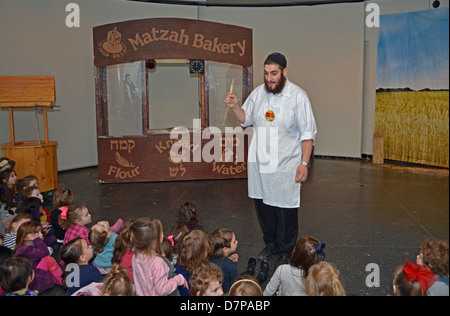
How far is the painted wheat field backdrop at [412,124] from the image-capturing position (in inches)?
320

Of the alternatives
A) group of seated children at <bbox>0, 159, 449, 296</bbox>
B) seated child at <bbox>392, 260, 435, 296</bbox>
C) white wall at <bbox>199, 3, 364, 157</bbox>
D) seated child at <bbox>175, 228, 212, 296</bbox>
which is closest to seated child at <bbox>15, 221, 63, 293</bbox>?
group of seated children at <bbox>0, 159, 449, 296</bbox>

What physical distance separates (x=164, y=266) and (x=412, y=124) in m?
7.27

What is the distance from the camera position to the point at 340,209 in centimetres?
558

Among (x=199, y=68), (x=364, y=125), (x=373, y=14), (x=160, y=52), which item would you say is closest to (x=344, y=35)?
(x=373, y=14)

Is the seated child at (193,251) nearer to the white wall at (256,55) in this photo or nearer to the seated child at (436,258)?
the seated child at (436,258)

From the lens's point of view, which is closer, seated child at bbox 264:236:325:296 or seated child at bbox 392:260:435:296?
seated child at bbox 392:260:435:296

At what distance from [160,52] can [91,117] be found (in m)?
2.60

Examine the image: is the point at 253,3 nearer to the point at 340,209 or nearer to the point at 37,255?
the point at 340,209

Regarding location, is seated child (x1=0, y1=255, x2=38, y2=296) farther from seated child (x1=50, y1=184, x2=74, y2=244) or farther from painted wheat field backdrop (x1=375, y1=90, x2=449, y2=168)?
painted wheat field backdrop (x1=375, y1=90, x2=449, y2=168)

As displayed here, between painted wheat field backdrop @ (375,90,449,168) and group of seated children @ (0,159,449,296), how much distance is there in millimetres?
5902

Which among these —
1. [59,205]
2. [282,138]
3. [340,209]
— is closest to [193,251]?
[282,138]

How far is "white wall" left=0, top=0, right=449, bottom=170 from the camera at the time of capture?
7859mm

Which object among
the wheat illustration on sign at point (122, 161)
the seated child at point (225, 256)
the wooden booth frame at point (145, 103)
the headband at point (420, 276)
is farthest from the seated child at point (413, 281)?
the wheat illustration on sign at point (122, 161)

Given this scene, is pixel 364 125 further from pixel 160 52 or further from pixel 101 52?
pixel 101 52
